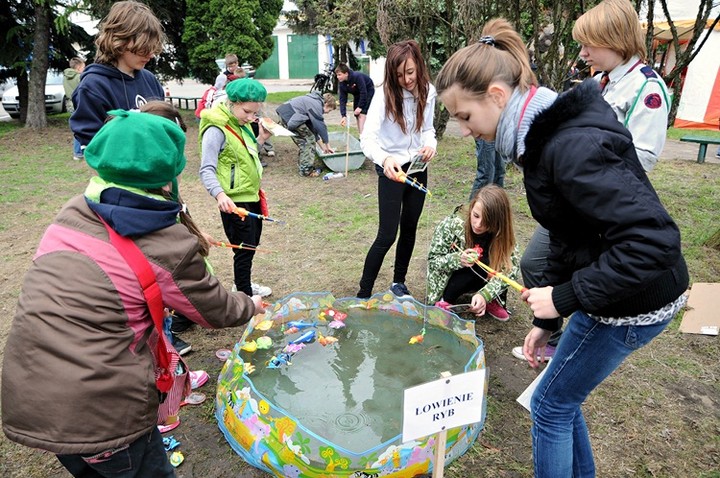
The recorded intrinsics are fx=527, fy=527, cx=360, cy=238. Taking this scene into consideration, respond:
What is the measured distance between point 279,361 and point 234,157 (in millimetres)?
1173

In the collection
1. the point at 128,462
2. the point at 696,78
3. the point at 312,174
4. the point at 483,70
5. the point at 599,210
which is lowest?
the point at 312,174

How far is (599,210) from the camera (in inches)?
50.6

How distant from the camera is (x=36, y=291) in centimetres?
142

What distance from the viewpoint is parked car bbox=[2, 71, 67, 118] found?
42.4ft

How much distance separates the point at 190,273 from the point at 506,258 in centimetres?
217

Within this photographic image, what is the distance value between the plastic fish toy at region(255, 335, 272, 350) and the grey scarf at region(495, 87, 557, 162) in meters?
1.84

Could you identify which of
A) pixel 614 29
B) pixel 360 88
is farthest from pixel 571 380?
pixel 360 88

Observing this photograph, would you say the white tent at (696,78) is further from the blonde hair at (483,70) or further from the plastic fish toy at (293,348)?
the blonde hair at (483,70)

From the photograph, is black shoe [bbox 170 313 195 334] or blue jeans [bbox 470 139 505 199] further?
blue jeans [bbox 470 139 505 199]

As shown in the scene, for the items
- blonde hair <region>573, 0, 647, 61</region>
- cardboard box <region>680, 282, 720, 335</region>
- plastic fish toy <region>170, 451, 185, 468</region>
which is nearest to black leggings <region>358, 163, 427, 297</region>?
blonde hair <region>573, 0, 647, 61</region>

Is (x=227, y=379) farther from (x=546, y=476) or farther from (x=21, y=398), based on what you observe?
(x=546, y=476)

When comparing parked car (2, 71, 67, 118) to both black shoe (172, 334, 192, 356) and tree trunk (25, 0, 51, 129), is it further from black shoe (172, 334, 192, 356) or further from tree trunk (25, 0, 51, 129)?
black shoe (172, 334, 192, 356)

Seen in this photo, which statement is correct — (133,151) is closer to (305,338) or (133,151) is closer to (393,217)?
(305,338)

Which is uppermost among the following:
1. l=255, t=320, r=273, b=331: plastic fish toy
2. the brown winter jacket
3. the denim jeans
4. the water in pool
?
the brown winter jacket
